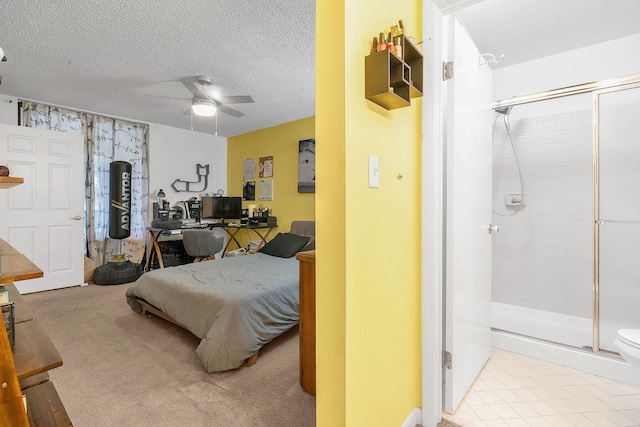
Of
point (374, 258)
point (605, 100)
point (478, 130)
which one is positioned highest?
point (605, 100)

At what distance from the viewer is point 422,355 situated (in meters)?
1.47

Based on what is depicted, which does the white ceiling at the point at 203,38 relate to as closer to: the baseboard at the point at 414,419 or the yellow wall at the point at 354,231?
the yellow wall at the point at 354,231

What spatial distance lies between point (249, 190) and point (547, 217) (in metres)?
4.35

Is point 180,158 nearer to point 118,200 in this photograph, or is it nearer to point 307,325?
point 118,200

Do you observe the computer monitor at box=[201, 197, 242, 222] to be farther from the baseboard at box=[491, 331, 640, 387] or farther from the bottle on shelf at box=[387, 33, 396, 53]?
the bottle on shelf at box=[387, 33, 396, 53]

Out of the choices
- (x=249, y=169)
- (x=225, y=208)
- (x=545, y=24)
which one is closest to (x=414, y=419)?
(x=545, y=24)

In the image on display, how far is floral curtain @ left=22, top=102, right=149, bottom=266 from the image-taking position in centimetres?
399

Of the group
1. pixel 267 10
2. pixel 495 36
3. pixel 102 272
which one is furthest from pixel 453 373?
pixel 102 272

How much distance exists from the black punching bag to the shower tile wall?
467 cm

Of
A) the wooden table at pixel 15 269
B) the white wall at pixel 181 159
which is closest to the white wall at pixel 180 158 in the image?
the white wall at pixel 181 159

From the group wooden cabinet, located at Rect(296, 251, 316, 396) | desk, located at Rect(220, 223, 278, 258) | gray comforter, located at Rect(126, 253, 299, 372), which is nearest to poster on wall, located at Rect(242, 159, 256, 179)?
desk, located at Rect(220, 223, 278, 258)

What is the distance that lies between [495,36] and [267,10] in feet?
5.49

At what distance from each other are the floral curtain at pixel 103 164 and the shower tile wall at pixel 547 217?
488 centimetres

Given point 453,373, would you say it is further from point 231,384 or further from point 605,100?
point 605,100
